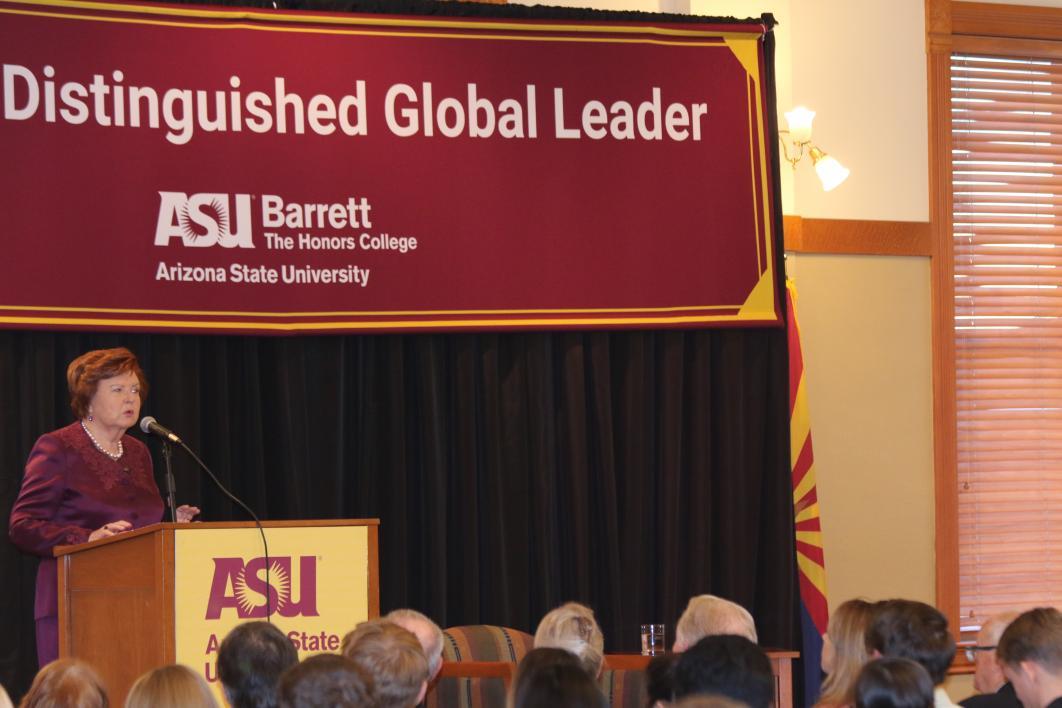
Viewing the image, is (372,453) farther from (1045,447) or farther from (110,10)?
(1045,447)

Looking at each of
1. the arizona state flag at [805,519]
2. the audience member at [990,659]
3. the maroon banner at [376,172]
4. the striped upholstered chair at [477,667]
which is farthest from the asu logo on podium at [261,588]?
the arizona state flag at [805,519]

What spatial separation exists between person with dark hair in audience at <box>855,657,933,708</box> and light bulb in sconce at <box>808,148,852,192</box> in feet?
13.4

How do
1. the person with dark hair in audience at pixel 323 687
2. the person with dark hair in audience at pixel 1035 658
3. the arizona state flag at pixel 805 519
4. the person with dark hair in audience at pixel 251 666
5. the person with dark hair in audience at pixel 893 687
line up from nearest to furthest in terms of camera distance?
1. the person with dark hair in audience at pixel 323 687
2. the person with dark hair in audience at pixel 893 687
3. the person with dark hair in audience at pixel 251 666
4. the person with dark hair in audience at pixel 1035 658
5. the arizona state flag at pixel 805 519

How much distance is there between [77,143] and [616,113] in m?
2.37

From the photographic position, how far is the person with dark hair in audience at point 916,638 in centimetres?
354

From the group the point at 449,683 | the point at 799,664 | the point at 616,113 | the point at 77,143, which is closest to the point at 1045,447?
the point at 799,664

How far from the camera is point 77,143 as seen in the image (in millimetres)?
5707

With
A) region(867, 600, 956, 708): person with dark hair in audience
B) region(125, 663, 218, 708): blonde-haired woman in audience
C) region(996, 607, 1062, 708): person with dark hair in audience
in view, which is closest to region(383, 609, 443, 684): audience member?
region(125, 663, 218, 708): blonde-haired woman in audience

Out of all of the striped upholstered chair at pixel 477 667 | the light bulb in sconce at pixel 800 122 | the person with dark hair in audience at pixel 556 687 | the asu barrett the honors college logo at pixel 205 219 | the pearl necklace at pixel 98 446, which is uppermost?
the light bulb in sconce at pixel 800 122

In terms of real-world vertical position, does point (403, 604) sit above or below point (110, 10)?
below

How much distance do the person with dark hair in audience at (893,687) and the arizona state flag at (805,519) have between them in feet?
12.1

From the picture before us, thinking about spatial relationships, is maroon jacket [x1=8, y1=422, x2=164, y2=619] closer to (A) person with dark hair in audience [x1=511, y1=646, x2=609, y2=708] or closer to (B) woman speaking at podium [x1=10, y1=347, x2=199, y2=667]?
(B) woman speaking at podium [x1=10, y1=347, x2=199, y2=667]

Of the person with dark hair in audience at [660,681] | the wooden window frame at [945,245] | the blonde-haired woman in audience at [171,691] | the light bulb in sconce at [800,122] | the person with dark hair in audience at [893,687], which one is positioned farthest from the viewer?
the wooden window frame at [945,245]

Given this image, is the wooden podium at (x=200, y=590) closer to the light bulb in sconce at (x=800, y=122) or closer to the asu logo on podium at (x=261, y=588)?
the asu logo on podium at (x=261, y=588)
